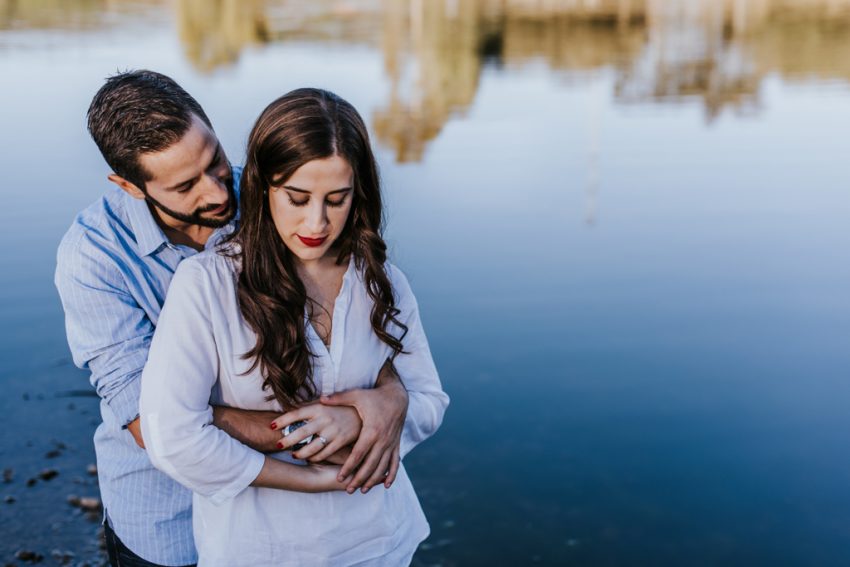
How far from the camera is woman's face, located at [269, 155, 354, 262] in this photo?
6.49 ft

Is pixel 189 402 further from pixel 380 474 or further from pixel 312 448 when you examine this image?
pixel 380 474

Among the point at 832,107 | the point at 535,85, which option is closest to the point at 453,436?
the point at 832,107

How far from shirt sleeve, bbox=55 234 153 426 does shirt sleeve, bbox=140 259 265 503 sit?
0.28 metres

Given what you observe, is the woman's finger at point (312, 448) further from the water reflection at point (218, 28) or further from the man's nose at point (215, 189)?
the water reflection at point (218, 28)

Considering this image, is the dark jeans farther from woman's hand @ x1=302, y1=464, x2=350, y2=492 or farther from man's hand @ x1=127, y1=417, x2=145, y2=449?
woman's hand @ x1=302, y1=464, x2=350, y2=492

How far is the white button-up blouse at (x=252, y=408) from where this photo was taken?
6.14ft

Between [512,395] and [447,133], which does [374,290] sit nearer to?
[512,395]

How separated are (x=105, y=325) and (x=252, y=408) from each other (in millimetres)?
445

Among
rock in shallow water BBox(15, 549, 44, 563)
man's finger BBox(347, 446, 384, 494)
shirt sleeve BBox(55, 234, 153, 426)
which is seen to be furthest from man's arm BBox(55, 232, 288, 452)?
rock in shallow water BBox(15, 549, 44, 563)

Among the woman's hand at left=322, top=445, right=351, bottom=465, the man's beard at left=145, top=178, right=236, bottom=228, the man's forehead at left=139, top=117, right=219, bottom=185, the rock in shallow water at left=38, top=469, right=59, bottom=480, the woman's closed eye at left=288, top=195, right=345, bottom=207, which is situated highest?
the man's forehead at left=139, top=117, right=219, bottom=185

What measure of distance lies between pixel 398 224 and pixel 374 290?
8004mm

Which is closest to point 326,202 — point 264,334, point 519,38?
point 264,334

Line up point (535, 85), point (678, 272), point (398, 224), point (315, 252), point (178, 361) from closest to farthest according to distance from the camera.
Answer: point (178, 361) → point (315, 252) → point (678, 272) → point (398, 224) → point (535, 85)

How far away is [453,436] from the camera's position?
6.09 m
